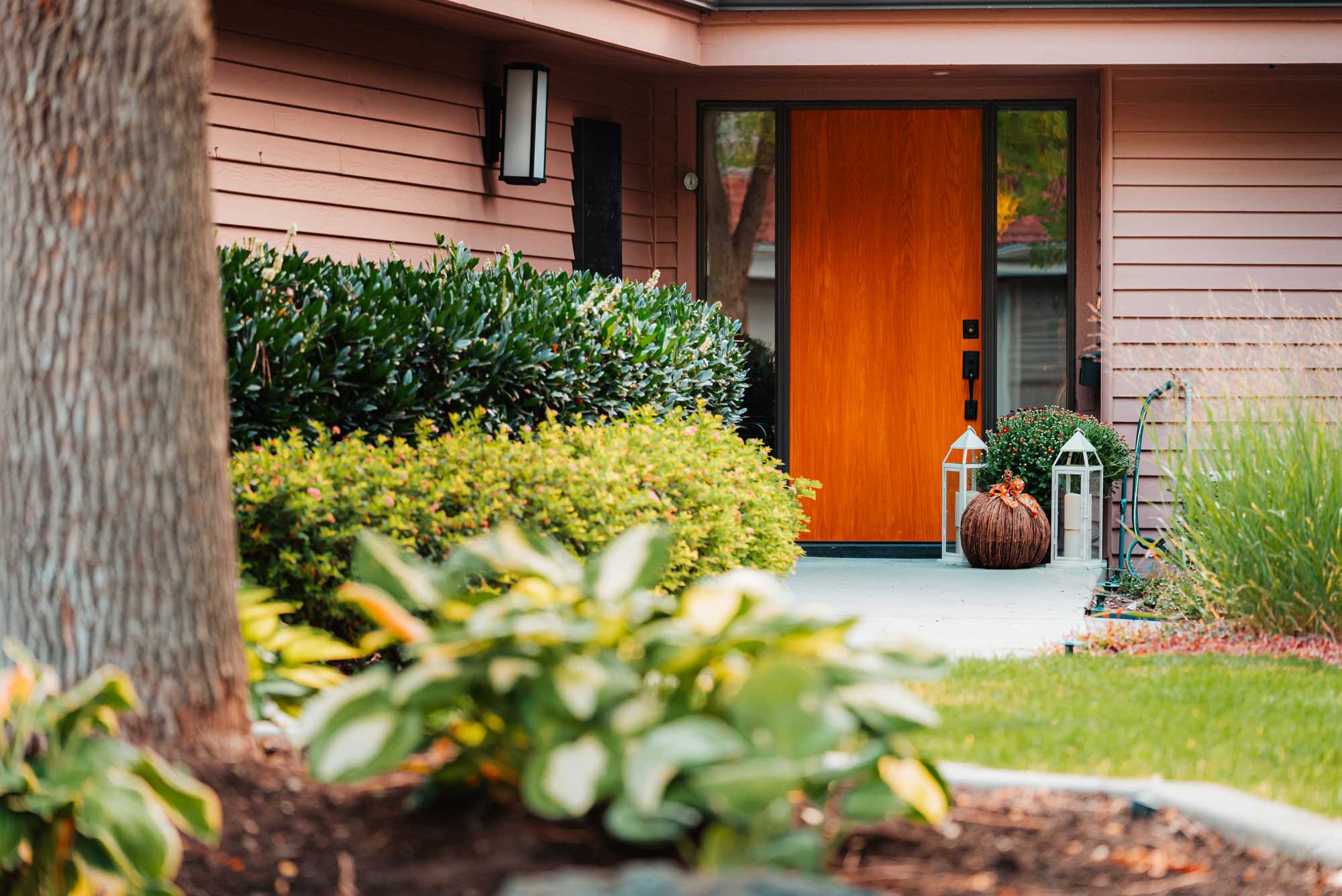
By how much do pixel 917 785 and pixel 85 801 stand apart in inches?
46.2

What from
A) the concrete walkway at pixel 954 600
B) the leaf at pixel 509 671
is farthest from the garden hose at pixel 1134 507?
A: the leaf at pixel 509 671

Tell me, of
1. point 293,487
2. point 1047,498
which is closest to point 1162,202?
point 1047,498

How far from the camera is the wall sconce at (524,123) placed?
22.3 ft

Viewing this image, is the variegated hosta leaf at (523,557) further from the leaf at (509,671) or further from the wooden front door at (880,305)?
the wooden front door at (880,305)

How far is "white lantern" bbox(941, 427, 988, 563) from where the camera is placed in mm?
7617

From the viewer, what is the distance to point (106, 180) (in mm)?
2203

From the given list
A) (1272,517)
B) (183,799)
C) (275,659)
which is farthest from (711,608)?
(1272,517)

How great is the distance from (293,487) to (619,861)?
2.13 meters

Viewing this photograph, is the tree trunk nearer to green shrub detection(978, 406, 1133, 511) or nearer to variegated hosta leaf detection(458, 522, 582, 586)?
variegated hosta leaf detection(458, 522, 582, 586)

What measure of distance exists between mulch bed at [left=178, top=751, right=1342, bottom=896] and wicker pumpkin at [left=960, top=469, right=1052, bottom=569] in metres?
4.98

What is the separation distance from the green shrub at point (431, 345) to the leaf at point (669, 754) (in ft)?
8.93

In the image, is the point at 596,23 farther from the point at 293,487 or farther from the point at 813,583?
the point at 293,487

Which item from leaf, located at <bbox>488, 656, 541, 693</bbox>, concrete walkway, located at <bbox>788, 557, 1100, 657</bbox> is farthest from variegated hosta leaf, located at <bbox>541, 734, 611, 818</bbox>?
concrete walkway, located at <bbox>788, 557, 1100, 657</bbox>

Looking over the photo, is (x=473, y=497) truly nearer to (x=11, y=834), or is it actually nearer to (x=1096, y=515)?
(x=11, y=834)
